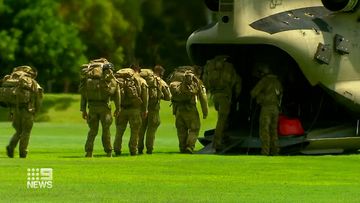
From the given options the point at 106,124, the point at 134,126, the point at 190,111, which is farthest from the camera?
the point at 190,111

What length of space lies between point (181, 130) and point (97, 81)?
13.2 feet

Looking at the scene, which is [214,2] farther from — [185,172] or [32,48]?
[32,48]

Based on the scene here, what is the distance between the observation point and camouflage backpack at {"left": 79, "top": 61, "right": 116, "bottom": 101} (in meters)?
27.6

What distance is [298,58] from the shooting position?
29375 millimetres

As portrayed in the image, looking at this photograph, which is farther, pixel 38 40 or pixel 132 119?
pixel 38 40

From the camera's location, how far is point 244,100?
31.7 meters

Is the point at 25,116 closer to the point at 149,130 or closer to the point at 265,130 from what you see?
the point at 149,130

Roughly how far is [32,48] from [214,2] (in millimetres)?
37280

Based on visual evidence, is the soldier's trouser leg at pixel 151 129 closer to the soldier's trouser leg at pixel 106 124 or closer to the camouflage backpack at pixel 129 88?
the camouflage backpack at pixel 129 88

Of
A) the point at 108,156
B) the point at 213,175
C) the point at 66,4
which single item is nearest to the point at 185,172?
the point at 213,175

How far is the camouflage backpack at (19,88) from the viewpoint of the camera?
2722 centimetres

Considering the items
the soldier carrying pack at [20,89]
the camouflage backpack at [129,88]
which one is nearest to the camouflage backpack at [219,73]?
the camouflage backpack at [129,88]

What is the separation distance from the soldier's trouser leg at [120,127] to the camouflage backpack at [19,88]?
268 centimetres

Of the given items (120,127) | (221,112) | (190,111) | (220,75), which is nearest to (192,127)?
(190,111)
